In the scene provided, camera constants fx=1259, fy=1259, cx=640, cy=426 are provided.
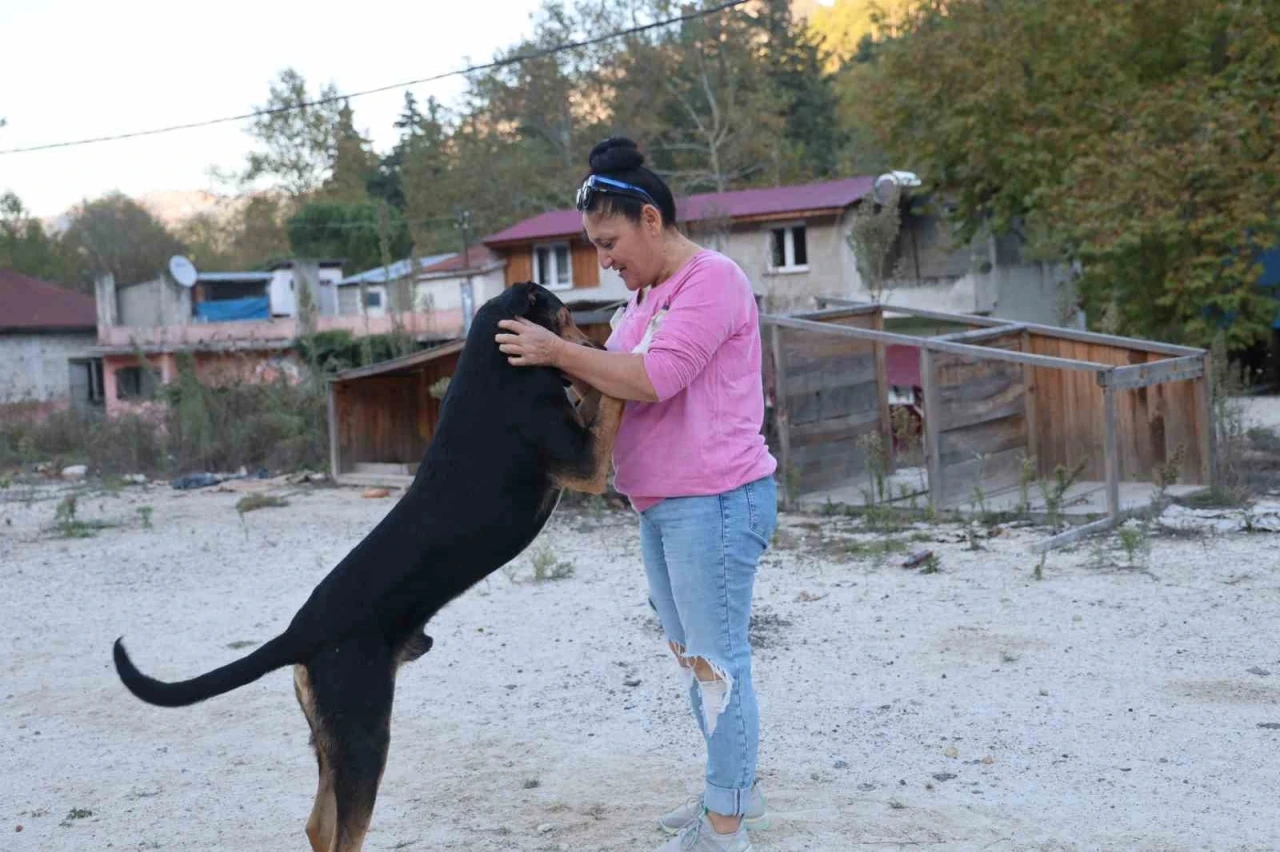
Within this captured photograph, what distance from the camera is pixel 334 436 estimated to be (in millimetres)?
15789

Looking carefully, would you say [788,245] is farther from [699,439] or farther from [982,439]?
[699,439]

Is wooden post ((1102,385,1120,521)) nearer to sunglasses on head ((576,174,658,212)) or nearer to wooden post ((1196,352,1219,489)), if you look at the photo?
wooden post ((1196,352,1219,489))

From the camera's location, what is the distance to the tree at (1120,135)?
66.6ft

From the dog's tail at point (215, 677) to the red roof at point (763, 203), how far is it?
28.1 metres

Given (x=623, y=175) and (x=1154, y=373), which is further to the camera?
(x=1154, y=373)

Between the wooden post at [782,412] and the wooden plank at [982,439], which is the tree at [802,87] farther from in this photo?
the wooden plank at [982,439]

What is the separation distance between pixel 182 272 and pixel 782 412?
34.1 metres

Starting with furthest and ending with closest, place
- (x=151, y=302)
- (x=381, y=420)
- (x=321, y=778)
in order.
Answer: (x=151, y=302) → (x=381, y=420) → (x=321, y=778)

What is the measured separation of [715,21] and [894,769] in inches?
1758

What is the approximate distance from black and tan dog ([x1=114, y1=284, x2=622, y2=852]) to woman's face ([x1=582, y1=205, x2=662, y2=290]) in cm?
36

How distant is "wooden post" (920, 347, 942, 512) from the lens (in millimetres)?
10383

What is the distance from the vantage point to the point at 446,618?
7.90 metres

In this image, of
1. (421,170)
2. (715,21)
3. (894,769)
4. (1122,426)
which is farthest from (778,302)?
(421,170)

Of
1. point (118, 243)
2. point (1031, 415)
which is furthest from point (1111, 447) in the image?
point (118, 243)
